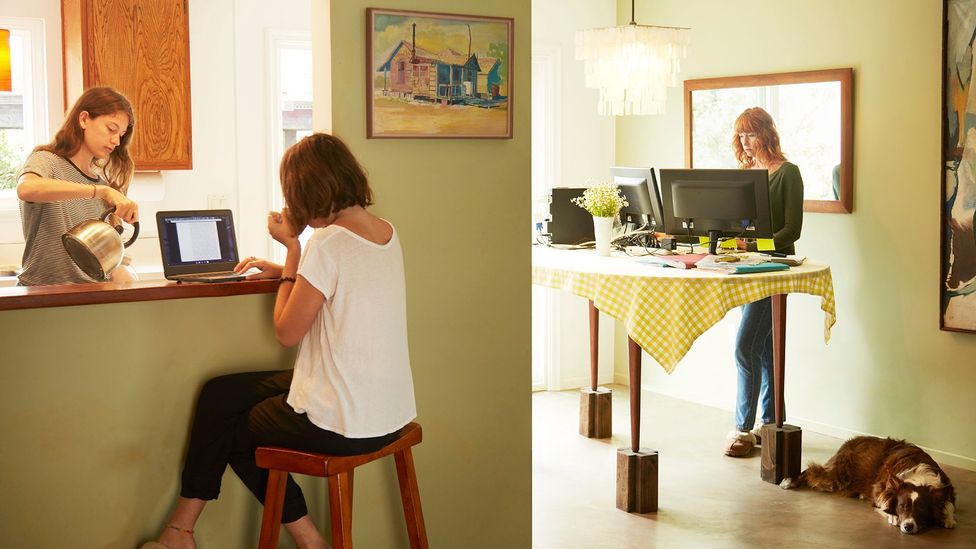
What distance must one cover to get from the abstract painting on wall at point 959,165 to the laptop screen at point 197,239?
3.44 m

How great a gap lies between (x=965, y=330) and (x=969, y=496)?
0.79 meters

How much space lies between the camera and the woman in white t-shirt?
2740 millimetres

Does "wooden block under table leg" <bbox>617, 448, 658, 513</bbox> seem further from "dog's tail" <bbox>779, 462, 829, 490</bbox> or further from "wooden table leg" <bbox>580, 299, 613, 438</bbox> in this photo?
"wooden table leg" <bbox>580, 299, 613, 438</bbox>

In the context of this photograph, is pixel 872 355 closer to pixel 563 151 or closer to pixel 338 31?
pixel 563 151

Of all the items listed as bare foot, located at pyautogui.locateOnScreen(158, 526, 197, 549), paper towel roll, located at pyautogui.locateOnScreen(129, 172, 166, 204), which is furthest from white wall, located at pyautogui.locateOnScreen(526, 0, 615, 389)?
bare foot, located at pyautogui.locateOnScreen(158, 526, 197, 549)

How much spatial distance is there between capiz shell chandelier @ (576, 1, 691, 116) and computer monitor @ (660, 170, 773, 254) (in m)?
0.45

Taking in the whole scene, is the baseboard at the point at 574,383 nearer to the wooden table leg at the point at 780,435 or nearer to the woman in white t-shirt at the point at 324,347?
the wooden table leg at the point at 780,435

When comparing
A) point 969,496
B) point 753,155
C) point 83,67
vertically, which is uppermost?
point 83,67

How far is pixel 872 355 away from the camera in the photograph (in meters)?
5.42

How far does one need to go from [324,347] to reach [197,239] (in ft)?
1.91

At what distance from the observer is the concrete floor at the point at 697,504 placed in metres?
4.15

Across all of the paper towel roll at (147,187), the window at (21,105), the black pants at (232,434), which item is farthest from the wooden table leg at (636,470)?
the window at (21,105)

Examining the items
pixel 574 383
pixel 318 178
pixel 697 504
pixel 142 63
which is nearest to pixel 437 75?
pixel 318 178

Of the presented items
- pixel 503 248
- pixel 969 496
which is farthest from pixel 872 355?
pixel 503 248
